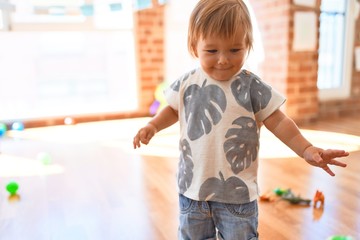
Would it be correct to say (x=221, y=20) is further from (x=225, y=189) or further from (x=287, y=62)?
(x=287, y=62)

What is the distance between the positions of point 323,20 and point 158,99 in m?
1.78

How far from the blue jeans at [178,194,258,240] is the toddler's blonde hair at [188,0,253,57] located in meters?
0.35

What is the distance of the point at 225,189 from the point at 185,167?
0.34 ft

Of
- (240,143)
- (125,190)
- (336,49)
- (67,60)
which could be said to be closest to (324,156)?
(240,143)

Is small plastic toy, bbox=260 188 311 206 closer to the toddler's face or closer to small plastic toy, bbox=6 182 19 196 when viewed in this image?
the toddler's face

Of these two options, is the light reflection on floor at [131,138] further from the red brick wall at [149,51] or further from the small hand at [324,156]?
the small hand at [324,156]

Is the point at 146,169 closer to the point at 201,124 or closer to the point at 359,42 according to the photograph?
the point at 201,124

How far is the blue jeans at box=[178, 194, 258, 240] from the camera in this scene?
0.78 metres

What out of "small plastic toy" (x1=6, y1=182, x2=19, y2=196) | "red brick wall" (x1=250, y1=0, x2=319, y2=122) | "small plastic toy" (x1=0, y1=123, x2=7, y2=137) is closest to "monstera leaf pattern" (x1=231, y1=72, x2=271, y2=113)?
"small plastic toy" (x1=6, y1=182, x2=19, y2=196)

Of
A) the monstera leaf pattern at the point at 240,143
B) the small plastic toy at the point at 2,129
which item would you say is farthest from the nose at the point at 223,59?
the small plastic toy at the point at 2,129

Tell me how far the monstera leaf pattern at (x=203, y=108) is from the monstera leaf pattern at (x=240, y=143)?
4cm

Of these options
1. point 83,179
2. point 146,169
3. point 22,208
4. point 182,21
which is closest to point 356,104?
point 182,21

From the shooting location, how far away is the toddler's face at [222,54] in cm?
72

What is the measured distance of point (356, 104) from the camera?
3.77m
